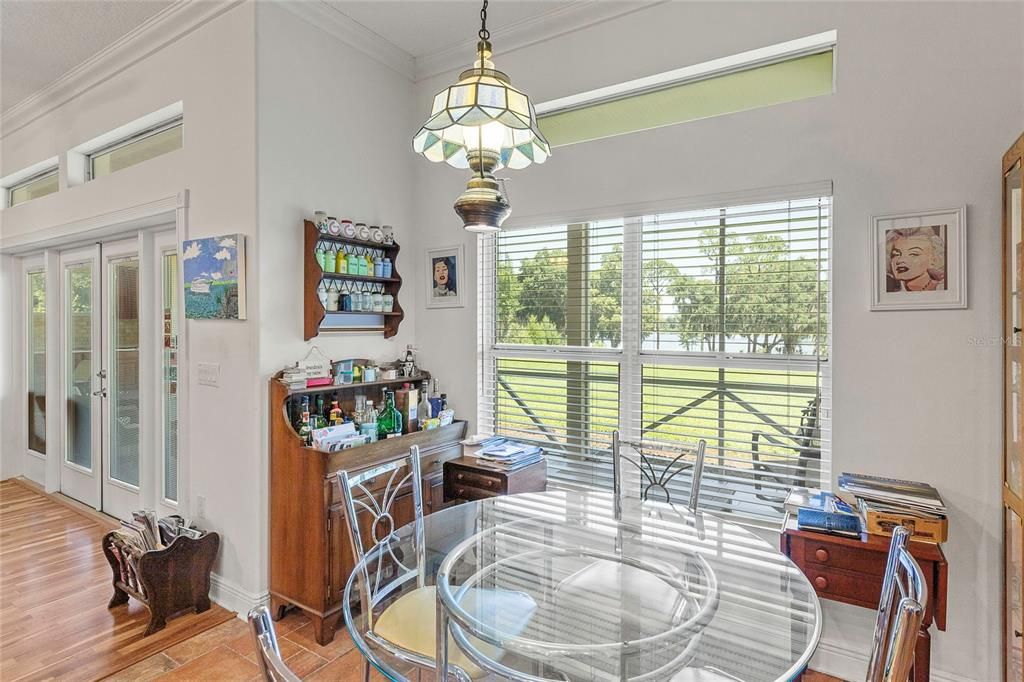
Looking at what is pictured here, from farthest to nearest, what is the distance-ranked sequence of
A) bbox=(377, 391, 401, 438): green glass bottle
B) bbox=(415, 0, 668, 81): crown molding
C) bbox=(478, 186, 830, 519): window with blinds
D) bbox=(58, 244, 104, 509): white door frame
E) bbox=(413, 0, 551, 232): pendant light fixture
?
bbox=(58, 244, 104, 509): white door frame, bbox=(377, 391, 401, 438): green glass bottle, bbox=(415, 0, 668, 81): crown molding, bbox=(478, 186, 830, 519): window with blinds, bbox=(413, 0, 551, 232): pendant light fixture

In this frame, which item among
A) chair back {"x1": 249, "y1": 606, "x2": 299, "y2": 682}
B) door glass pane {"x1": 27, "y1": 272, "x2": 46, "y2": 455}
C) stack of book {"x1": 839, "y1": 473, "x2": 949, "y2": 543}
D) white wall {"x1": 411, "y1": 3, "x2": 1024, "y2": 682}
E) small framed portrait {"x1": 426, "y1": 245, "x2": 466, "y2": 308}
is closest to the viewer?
chair back {"x1": 249, "y1": 606, "x2": 299, "y2": 682}

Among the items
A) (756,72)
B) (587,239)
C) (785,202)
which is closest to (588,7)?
(756,72)

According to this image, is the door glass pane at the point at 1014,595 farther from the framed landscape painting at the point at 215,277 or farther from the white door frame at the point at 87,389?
the white door frame at the point at 87,389

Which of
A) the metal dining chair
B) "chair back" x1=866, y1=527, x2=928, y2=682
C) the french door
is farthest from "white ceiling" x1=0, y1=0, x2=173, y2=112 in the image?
"chair back" x1=866, y1=527, x2=928, y2=682

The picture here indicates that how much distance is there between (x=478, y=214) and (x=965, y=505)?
215cm

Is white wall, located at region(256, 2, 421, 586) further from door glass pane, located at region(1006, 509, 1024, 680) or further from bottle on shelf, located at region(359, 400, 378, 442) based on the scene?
door glass pane, located at region(1006, 509, 1024, 680)

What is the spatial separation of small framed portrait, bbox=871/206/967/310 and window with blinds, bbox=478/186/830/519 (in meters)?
0.21

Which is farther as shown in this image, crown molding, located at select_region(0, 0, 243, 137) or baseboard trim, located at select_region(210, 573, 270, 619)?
crown molding, located at select_region(0, 0, 243, 137)

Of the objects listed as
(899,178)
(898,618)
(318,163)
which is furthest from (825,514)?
(318,163)

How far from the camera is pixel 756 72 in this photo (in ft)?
8.34

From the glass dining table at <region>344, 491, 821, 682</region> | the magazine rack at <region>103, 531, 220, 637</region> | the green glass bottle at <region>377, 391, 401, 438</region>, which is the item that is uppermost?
the green glass bottle at <region>377, 391, 401, 438</region>

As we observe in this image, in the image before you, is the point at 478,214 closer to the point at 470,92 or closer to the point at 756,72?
the point at 470,92

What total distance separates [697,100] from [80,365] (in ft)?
16.0

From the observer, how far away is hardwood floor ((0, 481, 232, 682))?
7.56 feet
